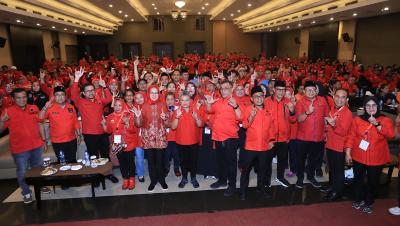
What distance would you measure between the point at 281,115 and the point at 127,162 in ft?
8.23

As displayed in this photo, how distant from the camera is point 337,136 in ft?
12.6

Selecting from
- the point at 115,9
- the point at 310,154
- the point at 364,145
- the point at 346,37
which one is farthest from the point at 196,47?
the point at 364,145

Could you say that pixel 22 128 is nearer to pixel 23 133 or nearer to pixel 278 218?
pixel 23 133

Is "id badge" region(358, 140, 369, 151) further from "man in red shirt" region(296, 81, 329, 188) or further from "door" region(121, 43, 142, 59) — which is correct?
"door" region(121, 43, 142, 59)

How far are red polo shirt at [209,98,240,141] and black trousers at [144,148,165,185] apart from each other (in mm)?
929

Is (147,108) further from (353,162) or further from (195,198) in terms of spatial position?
(353,162)

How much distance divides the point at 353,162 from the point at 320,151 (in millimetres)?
668

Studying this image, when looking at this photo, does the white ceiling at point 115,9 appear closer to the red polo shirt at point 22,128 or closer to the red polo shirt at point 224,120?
the red polo shirt at point 22,128

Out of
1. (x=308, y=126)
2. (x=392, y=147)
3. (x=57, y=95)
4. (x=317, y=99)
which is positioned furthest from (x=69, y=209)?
(x=392, y=147)

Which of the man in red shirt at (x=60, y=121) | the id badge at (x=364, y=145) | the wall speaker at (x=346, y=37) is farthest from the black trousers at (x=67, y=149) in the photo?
the wall speaker at (x=346, y=37)

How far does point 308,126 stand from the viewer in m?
4.19

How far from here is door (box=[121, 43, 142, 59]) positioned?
24375 millimetres

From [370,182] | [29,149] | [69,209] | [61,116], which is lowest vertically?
[69,209]

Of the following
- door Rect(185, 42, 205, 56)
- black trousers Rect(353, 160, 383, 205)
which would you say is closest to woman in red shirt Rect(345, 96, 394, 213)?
black trousers Rect(353, 160, 383, 205)
